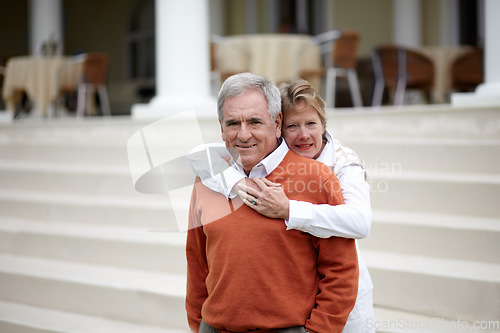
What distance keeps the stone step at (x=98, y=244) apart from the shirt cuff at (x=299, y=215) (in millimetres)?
1932

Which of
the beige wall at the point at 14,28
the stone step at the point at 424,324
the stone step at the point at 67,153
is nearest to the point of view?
the stone step at the point at 424,324

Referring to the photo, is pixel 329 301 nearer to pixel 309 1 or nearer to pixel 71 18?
pixel 309 1

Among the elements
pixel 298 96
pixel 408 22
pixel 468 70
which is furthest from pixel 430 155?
pixel 408 22

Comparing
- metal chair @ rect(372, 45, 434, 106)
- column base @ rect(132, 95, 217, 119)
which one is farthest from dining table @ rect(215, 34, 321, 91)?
column base @ rect(132, 95, 217, 119)

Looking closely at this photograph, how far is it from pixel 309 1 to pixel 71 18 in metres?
6.52

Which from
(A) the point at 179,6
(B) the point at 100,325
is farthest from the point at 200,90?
(B) the point at 100,325

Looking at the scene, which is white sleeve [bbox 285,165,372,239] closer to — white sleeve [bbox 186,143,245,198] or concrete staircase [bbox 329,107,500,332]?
white sleeve [bbox 186,143,245,198]

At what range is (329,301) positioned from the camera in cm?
146

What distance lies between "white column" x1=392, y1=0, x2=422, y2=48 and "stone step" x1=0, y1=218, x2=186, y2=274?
6.58 metres

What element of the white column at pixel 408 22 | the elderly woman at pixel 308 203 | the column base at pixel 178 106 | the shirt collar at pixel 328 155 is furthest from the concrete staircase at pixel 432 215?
the white column at pixel 408 22

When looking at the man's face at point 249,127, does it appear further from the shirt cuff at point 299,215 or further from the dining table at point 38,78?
Result: the dining table at point 38,78

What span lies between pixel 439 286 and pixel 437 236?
0.39 metres

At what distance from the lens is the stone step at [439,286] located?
2.51 metres

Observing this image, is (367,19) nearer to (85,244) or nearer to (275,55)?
(275,55)
